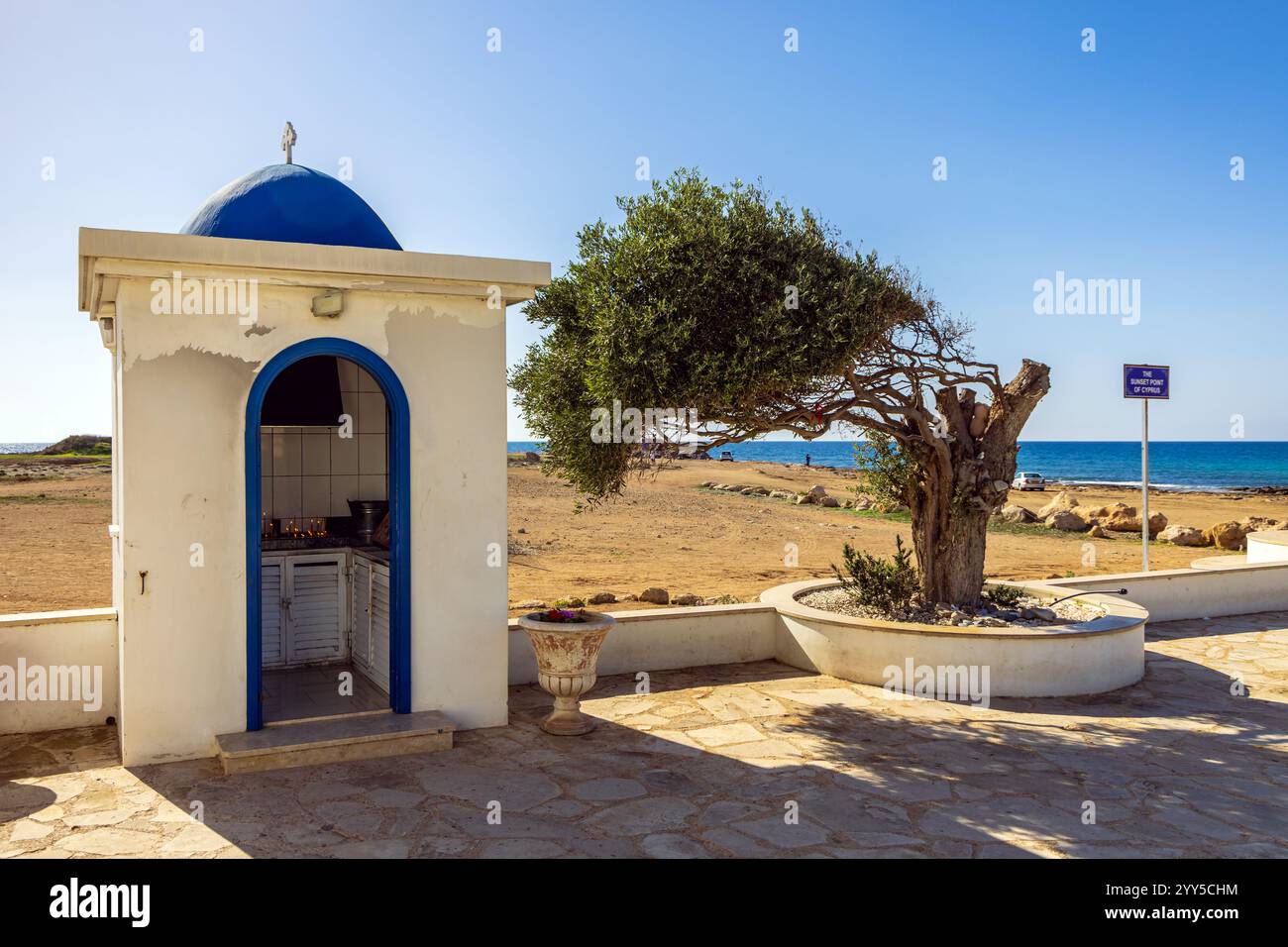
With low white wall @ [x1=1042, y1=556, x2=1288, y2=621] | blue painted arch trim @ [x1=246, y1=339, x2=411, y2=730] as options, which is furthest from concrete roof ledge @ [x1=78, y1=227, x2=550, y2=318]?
low white wall @ [x1=1042, y1=556, x2=1288, y2=621]

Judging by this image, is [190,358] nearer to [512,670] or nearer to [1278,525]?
[512,670]

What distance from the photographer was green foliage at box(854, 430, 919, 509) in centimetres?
1066

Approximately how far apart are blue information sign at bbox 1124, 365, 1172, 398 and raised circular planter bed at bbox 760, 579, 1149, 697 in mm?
4470

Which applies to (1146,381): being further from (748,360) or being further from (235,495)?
(235,495)

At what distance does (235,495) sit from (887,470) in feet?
23.5

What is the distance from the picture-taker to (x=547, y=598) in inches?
589

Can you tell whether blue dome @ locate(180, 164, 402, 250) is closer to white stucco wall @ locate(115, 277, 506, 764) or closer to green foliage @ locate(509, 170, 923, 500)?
white stucco wall @ locate(115, 277, 506, 764)

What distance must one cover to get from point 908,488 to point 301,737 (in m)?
6.99

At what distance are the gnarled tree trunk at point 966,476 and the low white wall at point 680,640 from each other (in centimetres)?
196

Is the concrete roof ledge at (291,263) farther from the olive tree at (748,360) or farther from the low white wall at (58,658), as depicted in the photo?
the low white wall at (58,658)

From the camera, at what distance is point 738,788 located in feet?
20.7

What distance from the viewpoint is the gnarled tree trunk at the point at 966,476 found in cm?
988

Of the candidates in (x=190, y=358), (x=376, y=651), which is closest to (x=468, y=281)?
(x=190, y=358)

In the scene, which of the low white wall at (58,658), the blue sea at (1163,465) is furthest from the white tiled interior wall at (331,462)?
the blue sea at (1163,465)
